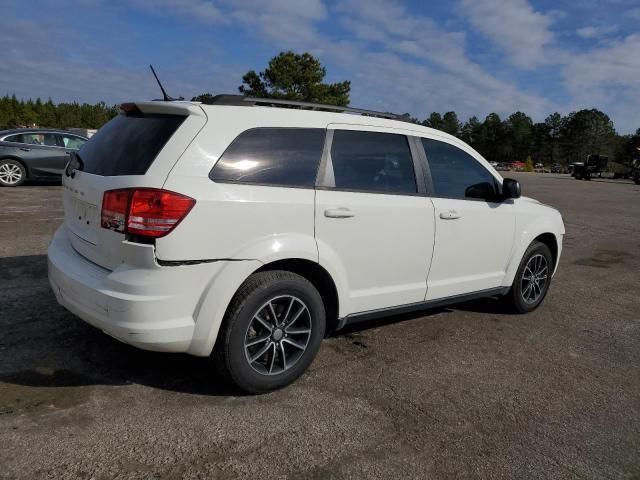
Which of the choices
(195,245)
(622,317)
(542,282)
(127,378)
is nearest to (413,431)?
(195,245)

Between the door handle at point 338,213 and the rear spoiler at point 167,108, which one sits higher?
the rear spoiler at point 167,108

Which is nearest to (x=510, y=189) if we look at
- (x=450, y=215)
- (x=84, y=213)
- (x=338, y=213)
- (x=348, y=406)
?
A: (x=450, y=215)

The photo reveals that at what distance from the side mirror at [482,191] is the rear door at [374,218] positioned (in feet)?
1.92

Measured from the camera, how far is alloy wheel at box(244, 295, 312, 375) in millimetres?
3221

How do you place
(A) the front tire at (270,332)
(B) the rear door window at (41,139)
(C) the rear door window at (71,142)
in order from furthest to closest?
(C) the rear door window at (71,142) → (B) the rear door window at (41,139) → (A) the front tire at (270,332)

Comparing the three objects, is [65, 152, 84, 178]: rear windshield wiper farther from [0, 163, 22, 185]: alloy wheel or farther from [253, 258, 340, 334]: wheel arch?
[0, 163, 22, 185]: alloy wheel

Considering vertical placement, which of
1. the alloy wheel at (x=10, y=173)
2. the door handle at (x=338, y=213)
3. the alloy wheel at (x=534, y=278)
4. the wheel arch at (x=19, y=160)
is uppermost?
the door handle at (x=338, y=213)

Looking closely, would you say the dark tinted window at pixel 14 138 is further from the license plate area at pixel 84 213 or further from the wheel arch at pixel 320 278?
the wheel arch at pixel 320 278

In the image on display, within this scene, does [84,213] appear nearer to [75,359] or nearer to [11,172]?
[75,359]

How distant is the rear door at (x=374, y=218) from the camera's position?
345 cm

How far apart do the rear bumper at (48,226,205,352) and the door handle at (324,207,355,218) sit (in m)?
0.91

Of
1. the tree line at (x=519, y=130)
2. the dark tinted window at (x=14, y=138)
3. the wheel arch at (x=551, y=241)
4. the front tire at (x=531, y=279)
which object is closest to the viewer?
the front tire at (x=531, y=279)

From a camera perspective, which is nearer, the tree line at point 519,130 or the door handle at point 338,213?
the door handle at point 338,213

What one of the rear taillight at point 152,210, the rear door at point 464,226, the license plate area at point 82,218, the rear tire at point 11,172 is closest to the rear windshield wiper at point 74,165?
the license plate area at point 82,218
